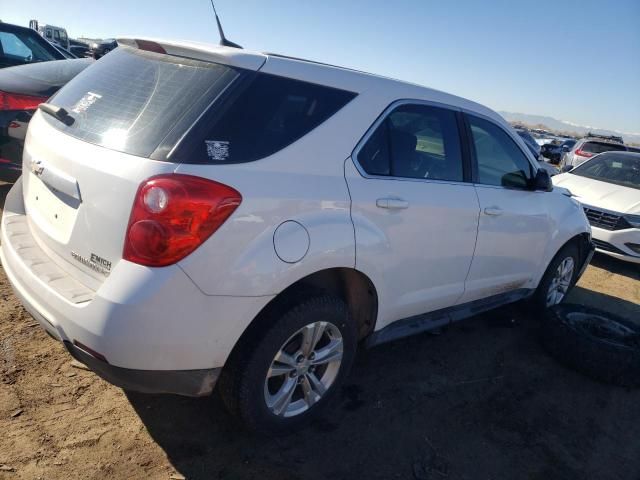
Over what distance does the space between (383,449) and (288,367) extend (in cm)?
70

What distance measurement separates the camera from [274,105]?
2316mm

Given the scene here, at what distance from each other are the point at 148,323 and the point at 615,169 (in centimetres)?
845

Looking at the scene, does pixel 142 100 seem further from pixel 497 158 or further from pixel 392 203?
pixel 497 158

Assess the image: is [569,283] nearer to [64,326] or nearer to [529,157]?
[529,157]

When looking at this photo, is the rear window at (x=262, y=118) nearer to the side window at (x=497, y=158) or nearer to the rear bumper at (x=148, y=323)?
the rear bumper at (x=148, y=323)

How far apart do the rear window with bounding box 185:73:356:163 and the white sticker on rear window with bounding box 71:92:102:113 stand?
80 centimetres

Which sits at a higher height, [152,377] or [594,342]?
[152,377]

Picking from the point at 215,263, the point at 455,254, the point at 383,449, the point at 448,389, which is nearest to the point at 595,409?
the point at 448,389

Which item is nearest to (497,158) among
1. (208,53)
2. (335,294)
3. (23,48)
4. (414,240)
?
(414,240)

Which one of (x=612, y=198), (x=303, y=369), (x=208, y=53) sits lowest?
(x=303, y=369)

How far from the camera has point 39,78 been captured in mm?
5062

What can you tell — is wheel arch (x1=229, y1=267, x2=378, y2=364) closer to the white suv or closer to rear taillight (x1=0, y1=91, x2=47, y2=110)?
the white suv

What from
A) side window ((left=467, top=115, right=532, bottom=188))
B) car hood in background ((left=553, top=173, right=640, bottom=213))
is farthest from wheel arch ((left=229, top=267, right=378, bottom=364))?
car hood in background ((left=553, top=173, right=640, bottom=213))

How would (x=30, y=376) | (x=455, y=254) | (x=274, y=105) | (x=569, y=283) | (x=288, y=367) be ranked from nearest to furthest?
(x=274, y=105) → (x=288, y=367) → (x=30, y=376) → (x=455, y=254) → (x=569, y=283)
